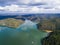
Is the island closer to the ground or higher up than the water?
higher up

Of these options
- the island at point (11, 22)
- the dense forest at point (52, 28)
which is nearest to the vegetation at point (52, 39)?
the dense forest at point (52, 28)

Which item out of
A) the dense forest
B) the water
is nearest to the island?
the water

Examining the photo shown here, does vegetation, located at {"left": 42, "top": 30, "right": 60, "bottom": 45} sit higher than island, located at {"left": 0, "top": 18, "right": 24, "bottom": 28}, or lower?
lower

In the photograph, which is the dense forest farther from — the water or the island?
the island

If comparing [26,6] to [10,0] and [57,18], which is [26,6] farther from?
[57,18]

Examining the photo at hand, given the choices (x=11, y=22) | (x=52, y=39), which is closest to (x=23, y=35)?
(x=11, y=22)

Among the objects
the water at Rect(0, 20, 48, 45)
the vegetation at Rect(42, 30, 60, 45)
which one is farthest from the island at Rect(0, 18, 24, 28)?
the vegetation at Rect(42, 30, 60, 45)

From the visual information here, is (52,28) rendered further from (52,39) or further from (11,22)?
(11,22)

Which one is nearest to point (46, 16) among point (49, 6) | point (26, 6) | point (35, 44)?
point (49, 6)
